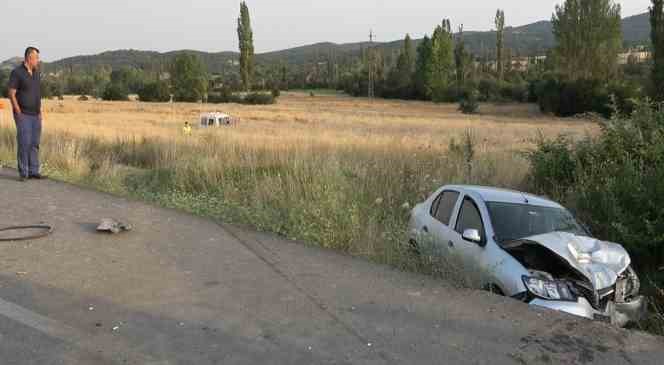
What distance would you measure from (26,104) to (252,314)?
7.26m

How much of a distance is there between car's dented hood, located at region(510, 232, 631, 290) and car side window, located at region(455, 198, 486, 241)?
2.25 feet

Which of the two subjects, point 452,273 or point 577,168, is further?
point 577,168

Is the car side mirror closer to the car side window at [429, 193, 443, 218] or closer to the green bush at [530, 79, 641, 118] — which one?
the car side window at [429, 193, 443, 218]

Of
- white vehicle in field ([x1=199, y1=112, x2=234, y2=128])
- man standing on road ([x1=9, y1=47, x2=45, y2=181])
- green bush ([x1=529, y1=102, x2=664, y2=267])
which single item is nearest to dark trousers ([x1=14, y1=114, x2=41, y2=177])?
man standing on road ([x1=9, y1=47, x2=45, y2=181])

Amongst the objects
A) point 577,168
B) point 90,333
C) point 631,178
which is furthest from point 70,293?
point 577,168

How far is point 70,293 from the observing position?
499 centimetres

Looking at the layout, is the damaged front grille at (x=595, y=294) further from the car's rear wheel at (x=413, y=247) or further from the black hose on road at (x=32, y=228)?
the black hose on road at (x=32, y=228)

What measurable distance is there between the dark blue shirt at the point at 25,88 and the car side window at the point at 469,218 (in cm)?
713

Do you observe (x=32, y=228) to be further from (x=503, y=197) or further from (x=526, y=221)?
(x=526, y=221)

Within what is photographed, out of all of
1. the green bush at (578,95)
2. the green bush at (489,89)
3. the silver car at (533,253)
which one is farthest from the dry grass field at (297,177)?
the green bush at (489,89)

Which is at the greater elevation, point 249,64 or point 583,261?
point 249,64

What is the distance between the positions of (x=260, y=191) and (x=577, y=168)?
559 centimetres

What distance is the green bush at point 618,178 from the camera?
7734 mm

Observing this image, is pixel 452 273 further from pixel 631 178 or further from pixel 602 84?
pixel 602 84
